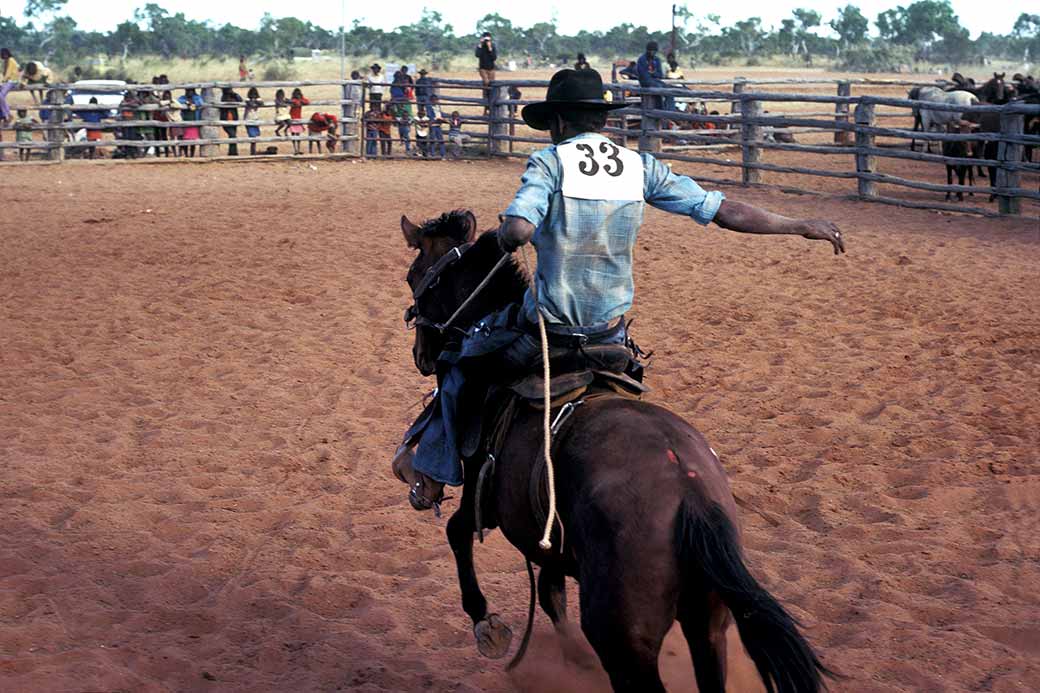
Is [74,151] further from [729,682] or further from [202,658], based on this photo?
[729,682]

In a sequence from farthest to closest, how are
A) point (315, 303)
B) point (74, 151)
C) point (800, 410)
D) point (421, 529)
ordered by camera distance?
point (74, 151)
point (315, 303)
point (800, 410)
point (421, 529)

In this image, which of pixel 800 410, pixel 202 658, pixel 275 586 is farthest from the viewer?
pixel 800 410

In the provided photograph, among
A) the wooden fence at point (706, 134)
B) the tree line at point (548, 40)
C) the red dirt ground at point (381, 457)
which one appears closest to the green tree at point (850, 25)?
the tree line at point (548, 40)

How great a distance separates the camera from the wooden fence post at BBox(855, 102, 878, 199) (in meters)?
16.5

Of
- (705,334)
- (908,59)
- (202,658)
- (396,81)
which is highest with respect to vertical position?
(908,59)

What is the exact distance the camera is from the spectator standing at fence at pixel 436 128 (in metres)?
22.8

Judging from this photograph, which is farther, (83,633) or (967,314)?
(967,314)

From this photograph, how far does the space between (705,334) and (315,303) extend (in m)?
3.68

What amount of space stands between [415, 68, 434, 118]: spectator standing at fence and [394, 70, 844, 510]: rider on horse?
63.3ft

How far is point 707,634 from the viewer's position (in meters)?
3.23

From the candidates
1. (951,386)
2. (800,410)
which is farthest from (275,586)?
(951,386)

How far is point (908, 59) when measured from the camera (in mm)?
78812

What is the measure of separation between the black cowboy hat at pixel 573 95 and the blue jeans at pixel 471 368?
2.37 feet

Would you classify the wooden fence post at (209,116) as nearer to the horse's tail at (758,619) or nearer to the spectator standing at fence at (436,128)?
the spectator standing at fence at (436,128)
